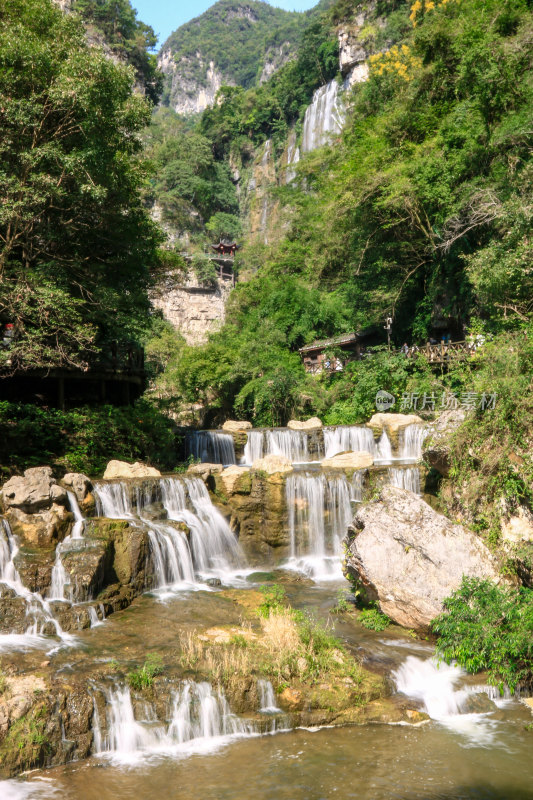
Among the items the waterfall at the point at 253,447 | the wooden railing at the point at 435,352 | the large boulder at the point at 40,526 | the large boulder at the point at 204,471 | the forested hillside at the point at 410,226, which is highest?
the forested hillside at the point at 410,226

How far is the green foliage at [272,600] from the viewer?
412 inches

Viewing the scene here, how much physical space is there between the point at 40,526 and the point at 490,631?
8.47 meters

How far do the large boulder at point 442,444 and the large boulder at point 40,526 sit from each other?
8402 mm

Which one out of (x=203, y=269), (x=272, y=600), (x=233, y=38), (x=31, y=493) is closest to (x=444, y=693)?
(x=272, y=600)

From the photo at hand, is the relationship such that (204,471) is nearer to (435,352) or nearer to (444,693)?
(444,693)

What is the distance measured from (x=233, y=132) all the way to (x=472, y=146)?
58.2 metres

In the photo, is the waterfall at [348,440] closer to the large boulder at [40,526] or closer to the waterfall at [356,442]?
the waterfall at [356,442]

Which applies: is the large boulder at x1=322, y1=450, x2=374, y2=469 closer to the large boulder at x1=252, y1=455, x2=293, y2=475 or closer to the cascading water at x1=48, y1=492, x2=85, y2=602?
the large boulder at x1=252, y1=455, x2=293, y2=475

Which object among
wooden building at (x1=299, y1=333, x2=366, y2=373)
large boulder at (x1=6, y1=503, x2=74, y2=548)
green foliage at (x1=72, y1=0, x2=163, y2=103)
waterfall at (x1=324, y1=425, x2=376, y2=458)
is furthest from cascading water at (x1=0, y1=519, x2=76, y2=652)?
green foliage at (x1=72, y1=0, x2=163, y2=103)

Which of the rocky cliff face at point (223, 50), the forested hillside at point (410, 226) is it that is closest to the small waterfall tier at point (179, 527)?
the forested hillside at point (410, 226)

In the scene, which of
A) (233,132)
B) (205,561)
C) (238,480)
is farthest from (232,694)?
(233,132)

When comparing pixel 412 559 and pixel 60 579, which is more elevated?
pixel 412 559

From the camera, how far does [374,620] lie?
10250 mm

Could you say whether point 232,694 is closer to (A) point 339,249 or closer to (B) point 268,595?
(B) point 268,595
